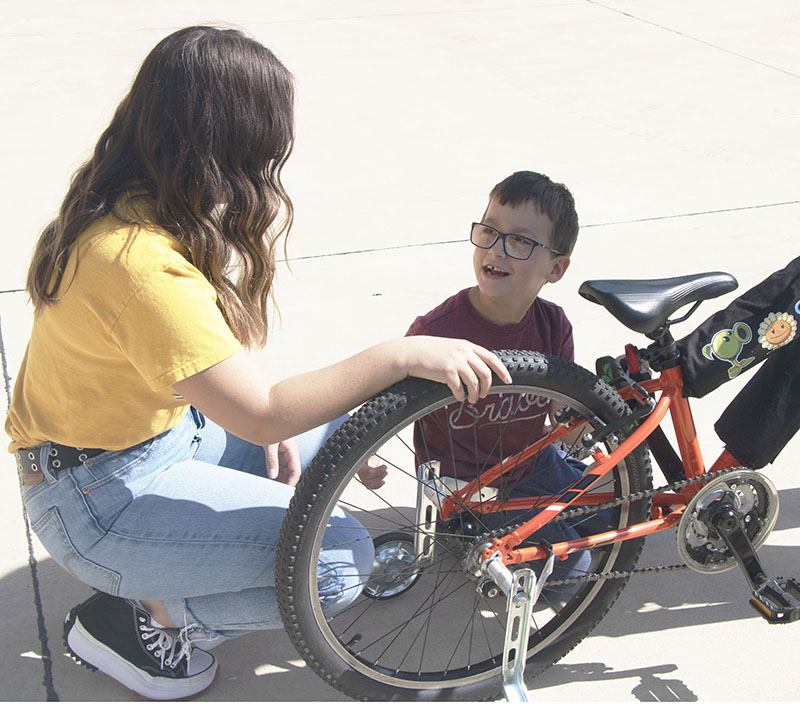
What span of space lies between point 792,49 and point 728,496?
6.24 metres

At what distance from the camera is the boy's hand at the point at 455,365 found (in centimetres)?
178

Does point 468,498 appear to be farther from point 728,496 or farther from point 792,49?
point 792,49

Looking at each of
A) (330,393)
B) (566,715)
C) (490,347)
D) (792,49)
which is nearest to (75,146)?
(490,347)

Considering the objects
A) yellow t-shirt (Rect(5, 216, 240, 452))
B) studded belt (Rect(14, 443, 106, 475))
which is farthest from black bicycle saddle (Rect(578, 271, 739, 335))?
studded belt (Rect(14, 443, 106, 475))

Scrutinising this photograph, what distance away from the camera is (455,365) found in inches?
70.0

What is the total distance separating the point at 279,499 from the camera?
2109 millimetres

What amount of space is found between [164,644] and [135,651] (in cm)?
6

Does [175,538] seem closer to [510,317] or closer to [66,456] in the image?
[66,456]

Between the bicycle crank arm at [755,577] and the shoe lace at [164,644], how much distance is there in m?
1.23

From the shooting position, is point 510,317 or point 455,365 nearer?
point 455,365

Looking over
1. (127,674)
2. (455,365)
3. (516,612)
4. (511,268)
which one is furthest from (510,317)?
(127,674)

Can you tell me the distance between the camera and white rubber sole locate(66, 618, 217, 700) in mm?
2109

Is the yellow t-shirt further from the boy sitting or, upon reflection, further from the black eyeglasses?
the black eyeglasses

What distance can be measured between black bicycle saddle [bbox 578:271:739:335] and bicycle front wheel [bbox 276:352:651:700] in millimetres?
164
